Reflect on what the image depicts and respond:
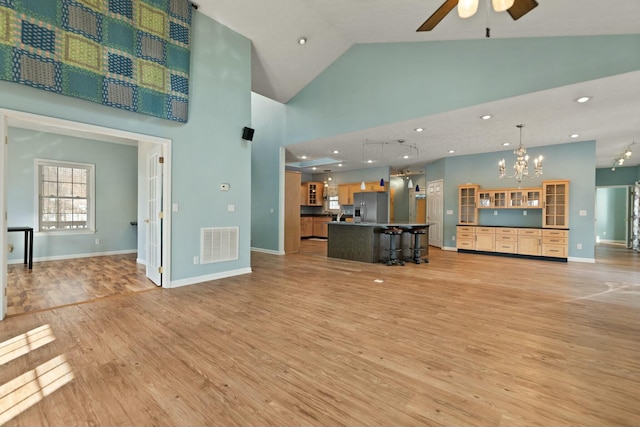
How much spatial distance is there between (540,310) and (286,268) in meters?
4.09

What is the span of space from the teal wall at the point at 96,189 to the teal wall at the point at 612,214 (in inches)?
652

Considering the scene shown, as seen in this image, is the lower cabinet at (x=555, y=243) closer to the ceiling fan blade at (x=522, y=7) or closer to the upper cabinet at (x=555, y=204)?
the upper cabinet at (x=555, y=204)

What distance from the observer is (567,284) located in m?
4.55

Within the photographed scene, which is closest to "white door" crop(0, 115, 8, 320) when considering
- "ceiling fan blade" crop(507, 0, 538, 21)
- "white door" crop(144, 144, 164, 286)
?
"white door" crop(144, 144, 164, 286)

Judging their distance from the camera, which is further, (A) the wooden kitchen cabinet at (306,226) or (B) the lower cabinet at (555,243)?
(A) the wooden kitchen cabinet at (306,226)

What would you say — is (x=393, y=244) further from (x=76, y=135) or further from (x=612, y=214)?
(x=612, y=214)

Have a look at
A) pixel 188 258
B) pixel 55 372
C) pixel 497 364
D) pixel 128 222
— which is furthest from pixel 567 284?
pixel 128 222

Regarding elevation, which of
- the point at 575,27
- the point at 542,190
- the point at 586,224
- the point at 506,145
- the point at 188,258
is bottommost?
the point at 188,258

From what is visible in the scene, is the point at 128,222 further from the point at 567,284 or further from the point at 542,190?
the point at 542,190

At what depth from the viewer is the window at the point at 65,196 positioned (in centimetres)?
627

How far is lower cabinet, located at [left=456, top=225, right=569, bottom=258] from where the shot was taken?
681 cm

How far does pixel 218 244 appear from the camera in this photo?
4.76 metres

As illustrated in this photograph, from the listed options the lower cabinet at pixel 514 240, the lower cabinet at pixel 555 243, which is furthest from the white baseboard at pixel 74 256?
the lower cabinet at pixel 555 243

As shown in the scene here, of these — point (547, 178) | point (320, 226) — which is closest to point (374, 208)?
point (320, 226)
